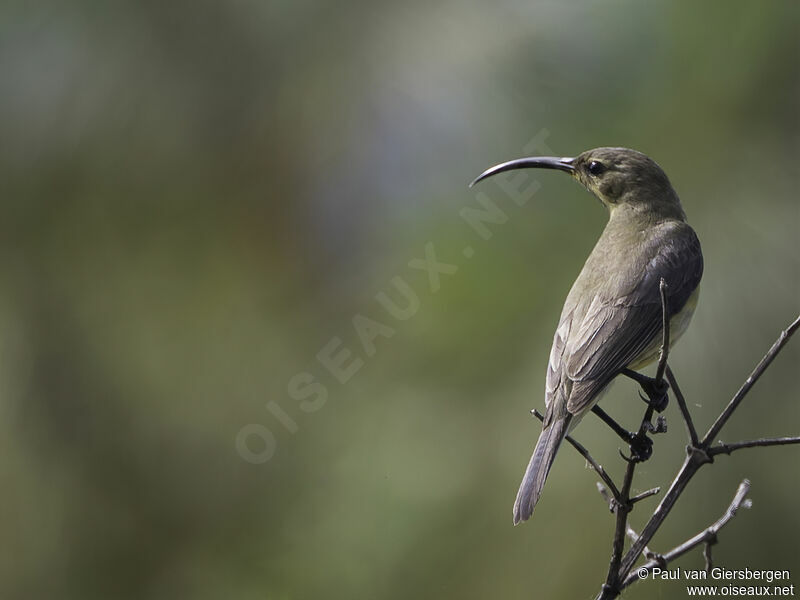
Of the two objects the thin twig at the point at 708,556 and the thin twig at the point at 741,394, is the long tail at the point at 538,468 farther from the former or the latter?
the thin twig at the point at 741,394

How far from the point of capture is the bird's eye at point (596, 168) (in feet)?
11.0

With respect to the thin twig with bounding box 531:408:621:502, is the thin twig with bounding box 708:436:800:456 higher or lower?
lower

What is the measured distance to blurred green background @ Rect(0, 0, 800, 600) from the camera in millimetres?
4059

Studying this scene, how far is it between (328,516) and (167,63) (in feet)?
9.48

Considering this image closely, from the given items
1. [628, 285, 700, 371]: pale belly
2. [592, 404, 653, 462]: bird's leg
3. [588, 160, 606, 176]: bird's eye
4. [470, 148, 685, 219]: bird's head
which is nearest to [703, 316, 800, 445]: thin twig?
[592, 404, 653, 462]: bird's leg

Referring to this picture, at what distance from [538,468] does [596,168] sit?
142 cm

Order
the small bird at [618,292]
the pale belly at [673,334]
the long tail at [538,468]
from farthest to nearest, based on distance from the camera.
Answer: the pale belly at [673,334] < the small bird at [618,292] < the long tail at [538,468]

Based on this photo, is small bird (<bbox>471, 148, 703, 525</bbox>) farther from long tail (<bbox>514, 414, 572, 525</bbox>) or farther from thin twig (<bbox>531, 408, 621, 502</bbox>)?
thin twig (<bbox>531, 408, 621, 502</bbox>)

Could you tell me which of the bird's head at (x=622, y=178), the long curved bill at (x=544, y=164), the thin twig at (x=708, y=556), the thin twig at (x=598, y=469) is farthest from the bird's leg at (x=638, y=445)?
the long curved bill at (x=544, y=164)

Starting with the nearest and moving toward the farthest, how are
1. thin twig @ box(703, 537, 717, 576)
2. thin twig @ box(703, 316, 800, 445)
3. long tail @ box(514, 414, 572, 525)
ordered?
thin twig @ box(703, 316, 800, 445) → thin twig @ box(703, 537, 717, 576) → long tail @ box(514, 414, 572, 525)

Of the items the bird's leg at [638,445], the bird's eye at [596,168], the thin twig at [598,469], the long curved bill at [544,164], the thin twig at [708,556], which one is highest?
the long curved bill at [544,164]

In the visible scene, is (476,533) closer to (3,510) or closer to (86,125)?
(3,510)

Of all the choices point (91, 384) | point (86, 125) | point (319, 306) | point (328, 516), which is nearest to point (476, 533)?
point (328, 516)

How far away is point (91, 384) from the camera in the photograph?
4.85m
